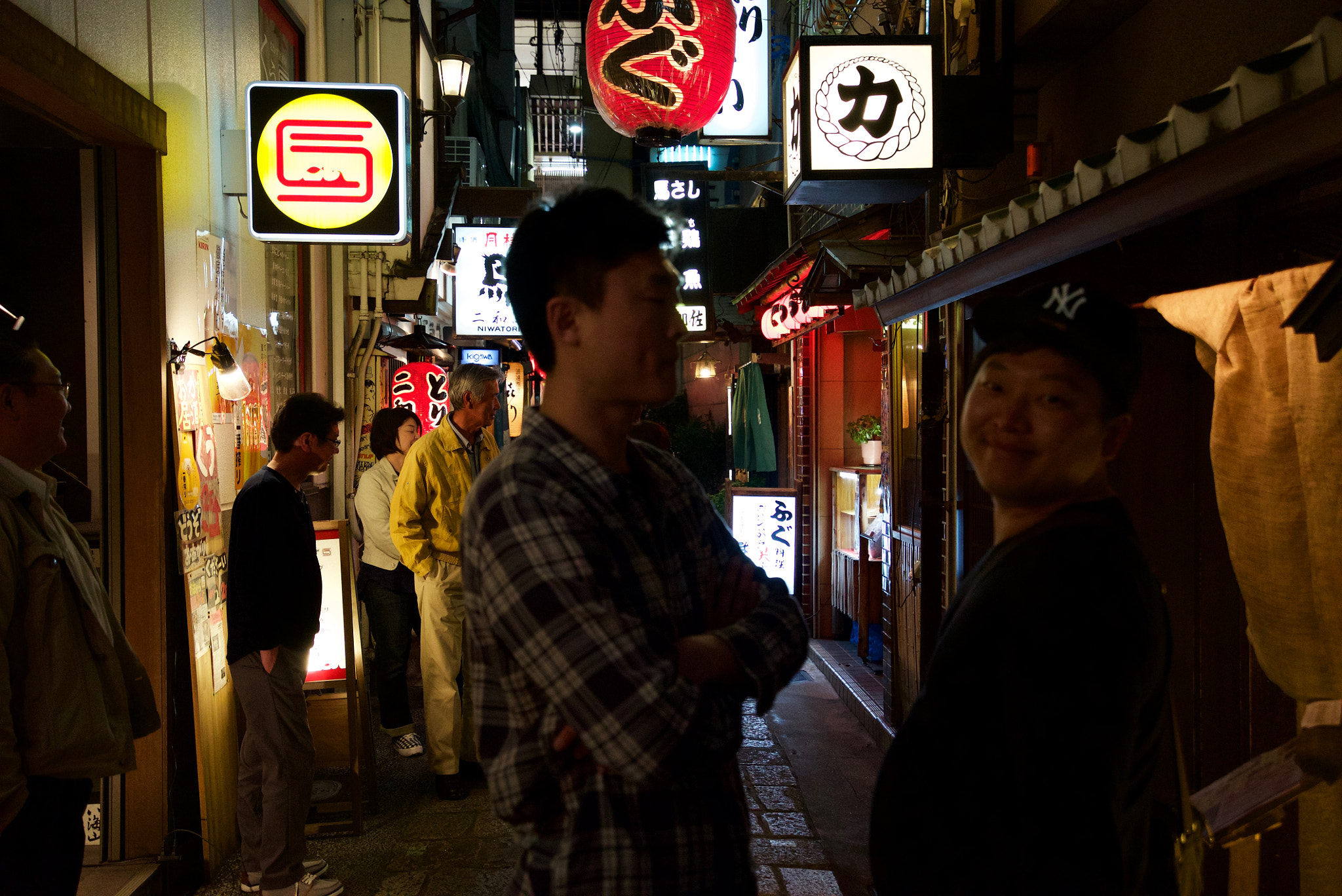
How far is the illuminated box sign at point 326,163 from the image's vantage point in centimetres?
638

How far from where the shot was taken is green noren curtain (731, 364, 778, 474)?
1586cm

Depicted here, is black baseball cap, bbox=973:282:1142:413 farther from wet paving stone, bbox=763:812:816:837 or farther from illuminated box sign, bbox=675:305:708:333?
illuminated box sign, bbox=675:305:708:333

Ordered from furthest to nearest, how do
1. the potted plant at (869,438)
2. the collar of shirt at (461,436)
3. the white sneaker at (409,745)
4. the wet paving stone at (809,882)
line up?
the potted plant at (869,438) < the white sneaker at (409,745) < the collar of shirt at (461,436) < the wet paving stone at (809,882)

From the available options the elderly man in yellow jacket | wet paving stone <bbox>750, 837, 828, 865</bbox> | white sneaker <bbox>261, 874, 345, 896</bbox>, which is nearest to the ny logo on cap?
wet paving stone <bbox>750, 837, 828, 865</bbox>

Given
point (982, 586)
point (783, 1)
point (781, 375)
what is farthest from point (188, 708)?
point (783, 1)

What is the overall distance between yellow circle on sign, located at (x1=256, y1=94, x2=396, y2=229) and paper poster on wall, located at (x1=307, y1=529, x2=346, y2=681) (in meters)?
2.35

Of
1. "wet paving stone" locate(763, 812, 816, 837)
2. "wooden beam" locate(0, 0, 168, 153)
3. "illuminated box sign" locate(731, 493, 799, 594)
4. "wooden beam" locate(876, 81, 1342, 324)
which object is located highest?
"wooden beam" locate(0, 0, 168, 153)

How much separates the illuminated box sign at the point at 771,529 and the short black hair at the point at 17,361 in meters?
7.92

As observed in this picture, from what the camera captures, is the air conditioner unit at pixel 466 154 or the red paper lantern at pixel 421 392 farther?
the air conditioner unit at pixel 466 154

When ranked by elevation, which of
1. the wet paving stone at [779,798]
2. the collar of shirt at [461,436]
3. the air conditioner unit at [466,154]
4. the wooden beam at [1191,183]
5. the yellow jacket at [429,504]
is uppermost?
the air conditioner unit at [466,154]

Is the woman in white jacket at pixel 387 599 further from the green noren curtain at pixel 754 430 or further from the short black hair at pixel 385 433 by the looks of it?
the green noren curtain at pixel 754 430

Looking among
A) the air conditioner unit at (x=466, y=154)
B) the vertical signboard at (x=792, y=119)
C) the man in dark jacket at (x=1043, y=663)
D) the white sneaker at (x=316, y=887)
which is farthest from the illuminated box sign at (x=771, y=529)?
the air conditioner unit at (x=466, y=154)

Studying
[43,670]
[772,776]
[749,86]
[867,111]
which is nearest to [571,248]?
[43,670]

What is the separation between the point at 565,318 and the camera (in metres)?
2.05
